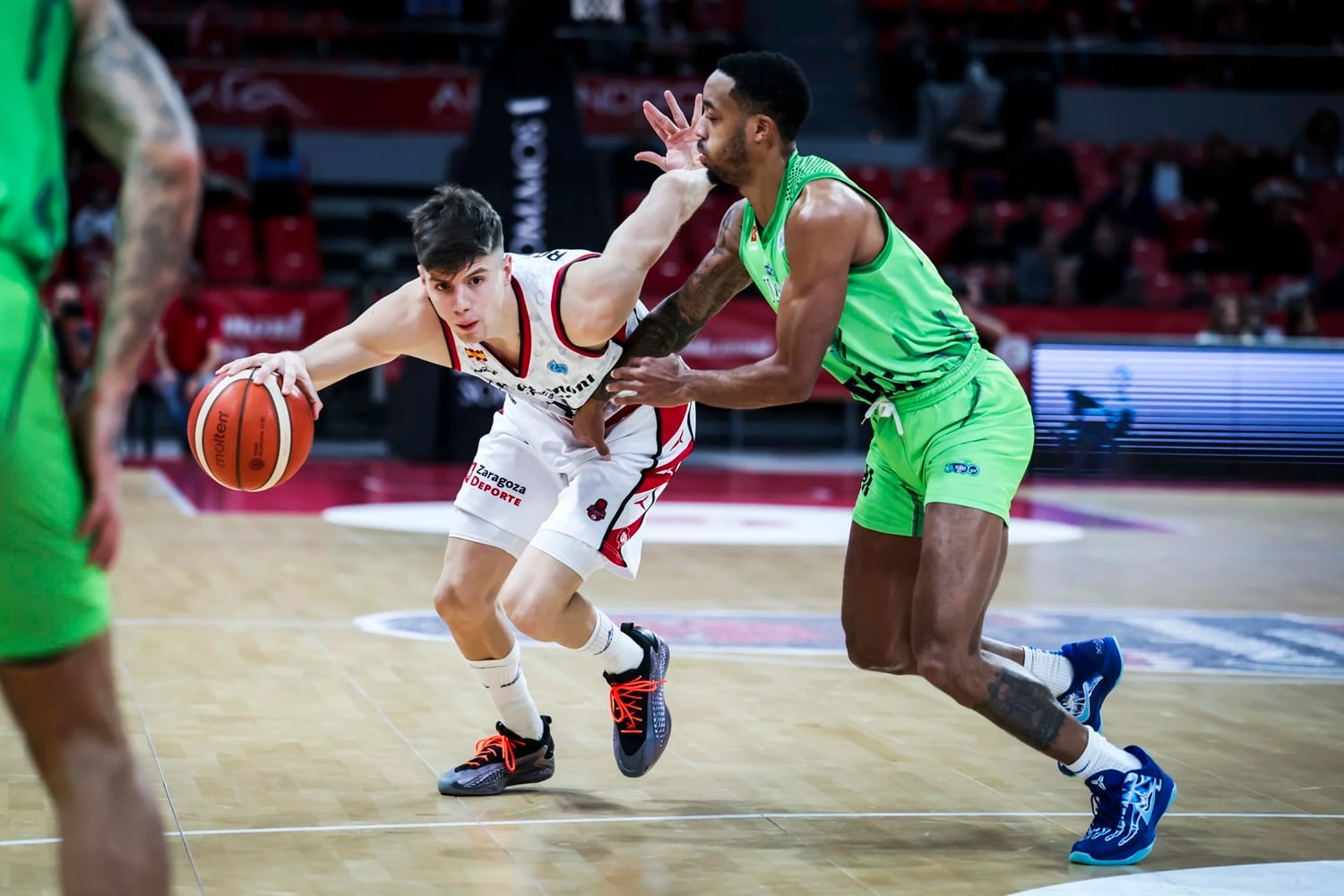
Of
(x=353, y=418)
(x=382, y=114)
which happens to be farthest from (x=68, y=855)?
(x=382, y=114)

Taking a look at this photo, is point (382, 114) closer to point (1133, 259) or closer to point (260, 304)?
point (260, 304)

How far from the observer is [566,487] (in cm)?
495

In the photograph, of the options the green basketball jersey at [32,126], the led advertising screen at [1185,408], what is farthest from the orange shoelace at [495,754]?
the led advertising screen at [1185,408]

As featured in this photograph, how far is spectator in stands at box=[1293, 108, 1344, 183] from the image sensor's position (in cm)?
1900

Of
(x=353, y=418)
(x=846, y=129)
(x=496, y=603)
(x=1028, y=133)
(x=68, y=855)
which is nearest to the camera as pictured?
(x=68, y=855)

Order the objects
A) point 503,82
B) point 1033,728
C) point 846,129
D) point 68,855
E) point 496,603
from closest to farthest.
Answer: point 68,855
point 1033,728
point 496,603
point 503,82
point 846,129

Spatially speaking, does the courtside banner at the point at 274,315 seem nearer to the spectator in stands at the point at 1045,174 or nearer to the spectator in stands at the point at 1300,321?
the spectator in stands at the point at 1045,174

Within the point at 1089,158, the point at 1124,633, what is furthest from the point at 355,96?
the point at 1124,633

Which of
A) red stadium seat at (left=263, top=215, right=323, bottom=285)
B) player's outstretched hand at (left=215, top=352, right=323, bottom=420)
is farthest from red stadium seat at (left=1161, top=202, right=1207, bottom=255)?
player's outstretched hand at (left=215, top=352, right=323, bottom=420)

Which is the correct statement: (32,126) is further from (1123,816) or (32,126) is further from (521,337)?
(1123,816)

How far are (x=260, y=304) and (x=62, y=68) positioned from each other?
1368 cm

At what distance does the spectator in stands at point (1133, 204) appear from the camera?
17906 mm

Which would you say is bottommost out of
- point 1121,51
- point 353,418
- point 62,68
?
point 353,418

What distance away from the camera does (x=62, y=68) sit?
7.65 feet
